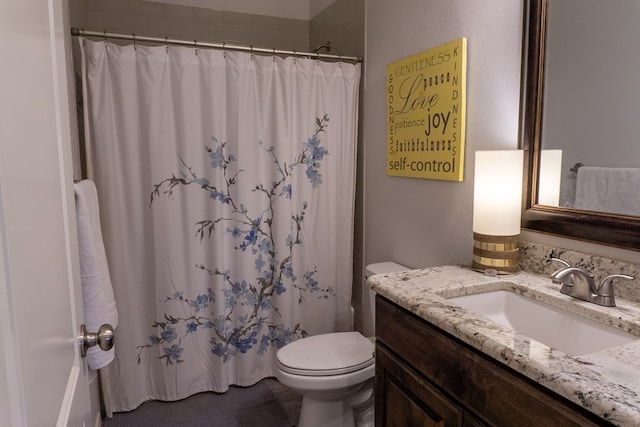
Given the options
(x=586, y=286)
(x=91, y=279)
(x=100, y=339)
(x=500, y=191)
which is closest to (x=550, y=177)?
(x=500, y=191)

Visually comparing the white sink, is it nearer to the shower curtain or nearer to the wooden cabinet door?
the wooden cabinet door

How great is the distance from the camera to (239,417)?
2223 millimetres

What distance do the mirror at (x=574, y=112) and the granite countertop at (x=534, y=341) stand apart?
0.69 feet

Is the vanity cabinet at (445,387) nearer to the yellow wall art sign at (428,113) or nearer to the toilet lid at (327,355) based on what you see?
the toilet lid at (327,355)

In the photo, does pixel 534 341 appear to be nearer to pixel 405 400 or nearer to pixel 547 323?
pixel 547 323

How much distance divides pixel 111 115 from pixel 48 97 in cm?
139

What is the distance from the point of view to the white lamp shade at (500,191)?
57.1 inches

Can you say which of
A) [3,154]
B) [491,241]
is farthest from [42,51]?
[491,241]

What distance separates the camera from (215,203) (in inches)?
90.5

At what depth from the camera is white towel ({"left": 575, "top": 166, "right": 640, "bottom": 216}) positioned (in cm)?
121

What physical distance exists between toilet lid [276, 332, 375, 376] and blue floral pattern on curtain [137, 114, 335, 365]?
503mm

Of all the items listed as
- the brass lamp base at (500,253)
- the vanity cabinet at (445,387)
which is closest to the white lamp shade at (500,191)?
the brass lamp base at (500,253)

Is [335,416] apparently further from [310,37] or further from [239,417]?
[310,37]

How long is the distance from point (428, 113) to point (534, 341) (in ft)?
3.89
